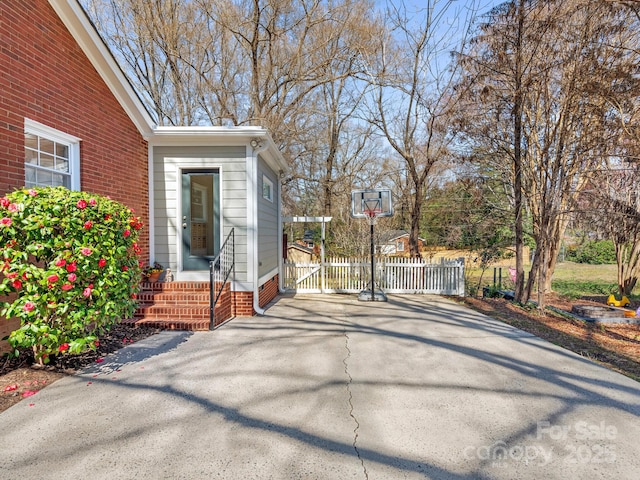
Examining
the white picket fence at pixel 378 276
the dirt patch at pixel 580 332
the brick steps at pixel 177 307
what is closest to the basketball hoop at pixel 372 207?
the white picket fence at pixel 378 276

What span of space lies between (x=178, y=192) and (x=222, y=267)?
5.69ft

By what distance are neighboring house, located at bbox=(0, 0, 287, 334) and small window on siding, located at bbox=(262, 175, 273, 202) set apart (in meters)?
0.07

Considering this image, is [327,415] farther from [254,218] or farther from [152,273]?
[152,273]

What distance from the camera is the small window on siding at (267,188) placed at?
24.1ft

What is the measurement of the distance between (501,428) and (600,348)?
352cm

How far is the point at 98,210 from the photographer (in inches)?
138

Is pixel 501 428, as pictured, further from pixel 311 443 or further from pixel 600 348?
pixel 600 348

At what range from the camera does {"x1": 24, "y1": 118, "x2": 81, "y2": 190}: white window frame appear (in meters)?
4.04

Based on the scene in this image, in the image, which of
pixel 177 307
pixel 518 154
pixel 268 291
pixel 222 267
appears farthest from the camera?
pixel 518 154

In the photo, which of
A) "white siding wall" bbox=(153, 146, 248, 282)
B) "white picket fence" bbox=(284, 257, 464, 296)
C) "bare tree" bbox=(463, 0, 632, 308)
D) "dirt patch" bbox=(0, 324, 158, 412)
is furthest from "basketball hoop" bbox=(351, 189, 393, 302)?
"dirt patch" bbox=(0, 324, 158, 412)

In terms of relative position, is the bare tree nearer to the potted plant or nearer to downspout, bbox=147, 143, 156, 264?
downspout, bbox=147, 143, 156, 264

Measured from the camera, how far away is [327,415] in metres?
2.69

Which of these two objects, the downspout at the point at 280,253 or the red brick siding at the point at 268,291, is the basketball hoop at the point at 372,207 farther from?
the red brick siding at the point at 268,291

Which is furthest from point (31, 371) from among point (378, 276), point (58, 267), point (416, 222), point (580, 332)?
point (416, 222)
